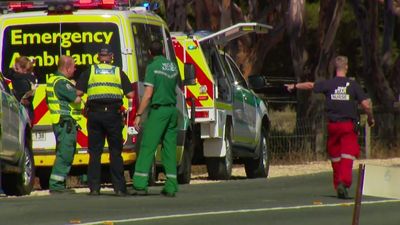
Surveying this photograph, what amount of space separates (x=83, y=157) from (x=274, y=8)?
61.3 feet

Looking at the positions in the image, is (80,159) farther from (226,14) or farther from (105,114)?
(226,14)

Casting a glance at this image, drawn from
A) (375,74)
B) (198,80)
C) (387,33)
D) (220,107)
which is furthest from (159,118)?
(387,33)

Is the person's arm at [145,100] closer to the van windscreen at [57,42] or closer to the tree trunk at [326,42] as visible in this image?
the van windscreen at [57,42]

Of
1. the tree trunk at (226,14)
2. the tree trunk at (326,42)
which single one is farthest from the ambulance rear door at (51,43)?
the tree trunk at (326,42)

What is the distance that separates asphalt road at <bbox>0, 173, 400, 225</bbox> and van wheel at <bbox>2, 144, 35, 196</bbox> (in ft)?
3.04

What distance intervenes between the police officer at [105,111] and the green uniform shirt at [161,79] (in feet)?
1.25

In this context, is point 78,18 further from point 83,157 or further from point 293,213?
point 293,213

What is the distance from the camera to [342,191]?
16.5 meters

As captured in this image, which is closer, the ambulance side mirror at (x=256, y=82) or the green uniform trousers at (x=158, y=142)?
the green uniform trousers at (x=158, y=142)

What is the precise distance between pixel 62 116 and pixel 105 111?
1.16 metres

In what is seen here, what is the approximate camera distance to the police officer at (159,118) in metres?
16.0

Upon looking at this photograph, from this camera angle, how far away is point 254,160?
23.7 metres

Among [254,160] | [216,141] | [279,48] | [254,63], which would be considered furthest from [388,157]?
[279,48]

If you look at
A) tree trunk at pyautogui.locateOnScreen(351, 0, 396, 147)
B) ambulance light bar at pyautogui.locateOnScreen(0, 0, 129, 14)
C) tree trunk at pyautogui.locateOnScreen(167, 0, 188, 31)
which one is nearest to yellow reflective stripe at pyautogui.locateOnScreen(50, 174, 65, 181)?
ambulance light bar at pyautogui.locateOnScreen(0, 0, 129, 14)
